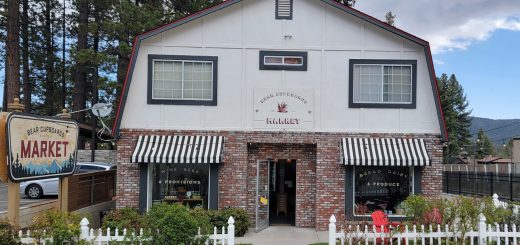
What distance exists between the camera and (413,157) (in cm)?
1284

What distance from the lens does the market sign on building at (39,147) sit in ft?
27.2

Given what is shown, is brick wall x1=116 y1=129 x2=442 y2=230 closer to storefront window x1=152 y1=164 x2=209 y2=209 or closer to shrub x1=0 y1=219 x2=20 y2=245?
storefront window x1=152 y1=164 x2=209 y2=209

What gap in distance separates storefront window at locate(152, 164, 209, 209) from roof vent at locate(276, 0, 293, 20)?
529 centimetres

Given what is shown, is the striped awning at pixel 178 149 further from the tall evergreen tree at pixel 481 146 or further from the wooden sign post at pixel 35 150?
the tall evergreen tree at pixel 481 146

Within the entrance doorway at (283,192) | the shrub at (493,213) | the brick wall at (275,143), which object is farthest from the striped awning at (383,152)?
the shrub at (493,213)

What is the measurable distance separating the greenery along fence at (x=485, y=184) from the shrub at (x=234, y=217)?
1109 centimetres

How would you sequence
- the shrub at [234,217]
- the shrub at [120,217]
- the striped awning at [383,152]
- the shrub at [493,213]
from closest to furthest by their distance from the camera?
the shrub at [493,213] < the shrub at [120,217] < the shrub at [234,217] < the striped awning at [383,152]

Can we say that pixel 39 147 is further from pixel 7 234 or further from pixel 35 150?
pixel 7 234

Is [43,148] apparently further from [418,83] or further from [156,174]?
[418,83]

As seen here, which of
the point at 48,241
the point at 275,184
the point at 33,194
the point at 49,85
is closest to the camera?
the point at 48,241

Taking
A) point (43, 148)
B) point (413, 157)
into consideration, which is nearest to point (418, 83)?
point (413, 157)

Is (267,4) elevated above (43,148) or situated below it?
above

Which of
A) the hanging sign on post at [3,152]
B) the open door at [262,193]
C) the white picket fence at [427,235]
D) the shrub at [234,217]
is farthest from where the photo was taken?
the open door at [262,193]

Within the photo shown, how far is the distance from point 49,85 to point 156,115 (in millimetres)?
27274
